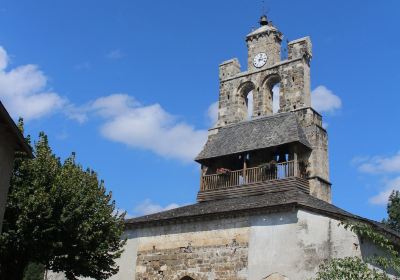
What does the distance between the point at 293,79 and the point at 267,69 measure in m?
1.93

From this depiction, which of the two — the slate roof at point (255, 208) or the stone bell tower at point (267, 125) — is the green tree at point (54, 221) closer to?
the slate roof at point (255, 208)

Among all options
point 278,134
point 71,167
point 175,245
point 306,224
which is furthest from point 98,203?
point 278,134

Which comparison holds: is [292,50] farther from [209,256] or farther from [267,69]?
[209,256]

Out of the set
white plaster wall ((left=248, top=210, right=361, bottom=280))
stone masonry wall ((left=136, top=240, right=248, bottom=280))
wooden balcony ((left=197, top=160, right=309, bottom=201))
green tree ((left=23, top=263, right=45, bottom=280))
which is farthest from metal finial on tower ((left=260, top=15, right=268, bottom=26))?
green tree ((left=23, top=263, right=45, bottom=280))

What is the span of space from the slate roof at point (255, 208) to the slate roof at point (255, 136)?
3.13 meters

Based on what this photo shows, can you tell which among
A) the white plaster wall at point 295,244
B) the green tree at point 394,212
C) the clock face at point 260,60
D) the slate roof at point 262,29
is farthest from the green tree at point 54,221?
the green tree at point 394,212

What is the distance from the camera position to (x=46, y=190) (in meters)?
18.8

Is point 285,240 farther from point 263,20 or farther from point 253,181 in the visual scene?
point 263,20

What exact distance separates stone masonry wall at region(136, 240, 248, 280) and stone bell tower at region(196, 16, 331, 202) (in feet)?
16.4

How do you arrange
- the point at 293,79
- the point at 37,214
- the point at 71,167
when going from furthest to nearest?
the point at 293,79 < the point at 71,167 < the point at 37,214

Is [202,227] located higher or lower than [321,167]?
lower

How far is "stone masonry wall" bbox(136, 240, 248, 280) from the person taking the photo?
2136 cm

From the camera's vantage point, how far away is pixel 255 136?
28547 mm

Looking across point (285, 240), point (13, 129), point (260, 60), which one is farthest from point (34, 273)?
point (260, 60)
